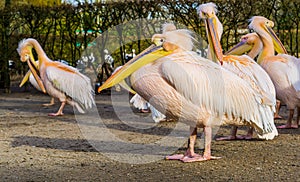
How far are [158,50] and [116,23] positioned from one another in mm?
7614

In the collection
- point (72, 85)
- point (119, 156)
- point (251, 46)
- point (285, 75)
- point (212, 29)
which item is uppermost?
point (212, 29)

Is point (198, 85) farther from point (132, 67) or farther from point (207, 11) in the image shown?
point (207, 11)

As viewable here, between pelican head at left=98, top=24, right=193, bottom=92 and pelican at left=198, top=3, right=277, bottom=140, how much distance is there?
1.03ft

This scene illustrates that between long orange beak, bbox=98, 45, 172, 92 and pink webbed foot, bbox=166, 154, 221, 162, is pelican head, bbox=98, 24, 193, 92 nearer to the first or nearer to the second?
long orange beak, bbox=98, 45, 172, 92

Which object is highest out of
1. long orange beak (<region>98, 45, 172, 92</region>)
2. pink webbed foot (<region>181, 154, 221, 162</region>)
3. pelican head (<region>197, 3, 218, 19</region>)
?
pelican head (<region>197, 3, 218, 19</region>)

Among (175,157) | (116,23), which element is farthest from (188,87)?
(116,23)

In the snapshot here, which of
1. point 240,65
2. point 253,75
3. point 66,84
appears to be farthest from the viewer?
point 66,84

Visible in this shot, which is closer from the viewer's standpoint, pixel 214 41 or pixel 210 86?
pixel 210 86

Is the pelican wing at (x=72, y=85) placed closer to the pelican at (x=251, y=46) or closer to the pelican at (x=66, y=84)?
the pelican at (x=66, y=84)

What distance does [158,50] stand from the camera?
15.3 ft

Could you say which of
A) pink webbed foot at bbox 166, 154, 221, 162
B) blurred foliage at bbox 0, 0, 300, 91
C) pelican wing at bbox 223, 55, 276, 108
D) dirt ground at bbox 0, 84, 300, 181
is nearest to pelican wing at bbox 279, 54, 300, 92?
dirt ground at bbox 0, 84, 300, 181

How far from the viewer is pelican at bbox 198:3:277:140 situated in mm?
5004

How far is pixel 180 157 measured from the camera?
491 centimetres

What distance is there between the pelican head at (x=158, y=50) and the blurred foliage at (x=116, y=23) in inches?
227
